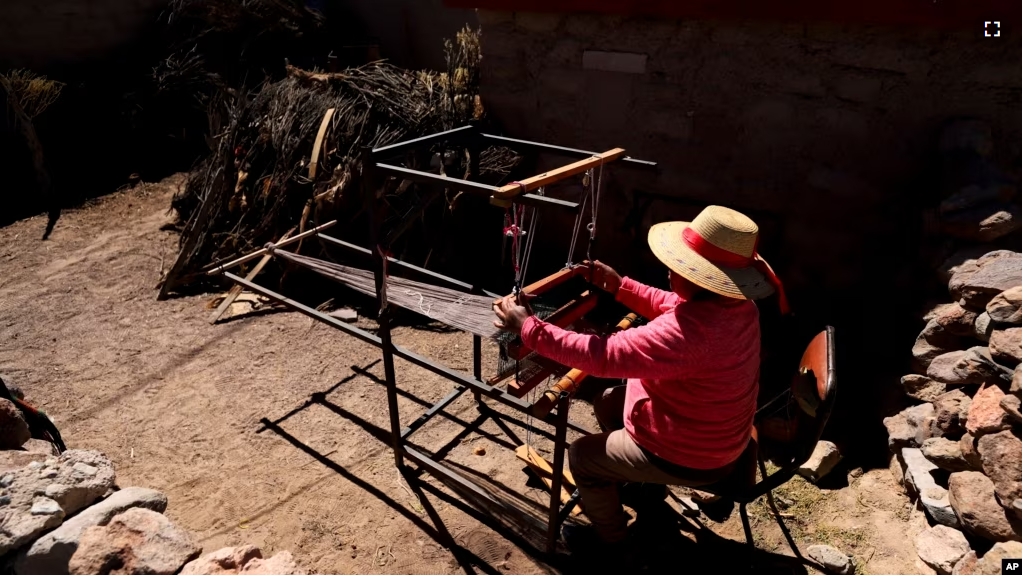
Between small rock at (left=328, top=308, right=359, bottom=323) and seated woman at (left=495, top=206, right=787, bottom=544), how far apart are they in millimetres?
2815

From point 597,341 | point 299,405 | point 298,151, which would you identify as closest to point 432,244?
point 298,151

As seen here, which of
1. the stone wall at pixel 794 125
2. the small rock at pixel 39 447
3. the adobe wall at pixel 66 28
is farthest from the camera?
the adobe wall at pixel 66 28

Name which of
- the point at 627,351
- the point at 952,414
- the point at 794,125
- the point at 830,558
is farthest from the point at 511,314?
the point at 794,125

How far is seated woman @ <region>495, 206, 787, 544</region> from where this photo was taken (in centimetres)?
219

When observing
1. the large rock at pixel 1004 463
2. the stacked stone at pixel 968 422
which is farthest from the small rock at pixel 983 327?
the large rock at pixel 1004 463

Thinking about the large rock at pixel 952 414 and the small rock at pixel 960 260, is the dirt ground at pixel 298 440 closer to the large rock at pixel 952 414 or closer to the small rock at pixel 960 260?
the large rock at pixel 952 414

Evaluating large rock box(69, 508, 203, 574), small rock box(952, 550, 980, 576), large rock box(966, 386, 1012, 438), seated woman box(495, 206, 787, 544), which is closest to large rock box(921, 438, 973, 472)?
large rock box(966, 386, 1012, 438)

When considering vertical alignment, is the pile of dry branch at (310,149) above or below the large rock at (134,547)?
above

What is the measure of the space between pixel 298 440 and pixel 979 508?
10.1 ft

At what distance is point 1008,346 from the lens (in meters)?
2.61

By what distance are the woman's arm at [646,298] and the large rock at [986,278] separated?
134cm

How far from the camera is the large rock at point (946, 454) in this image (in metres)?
2.72

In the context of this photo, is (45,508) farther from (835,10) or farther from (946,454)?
(835,10)

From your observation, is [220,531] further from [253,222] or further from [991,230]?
[991,230]
